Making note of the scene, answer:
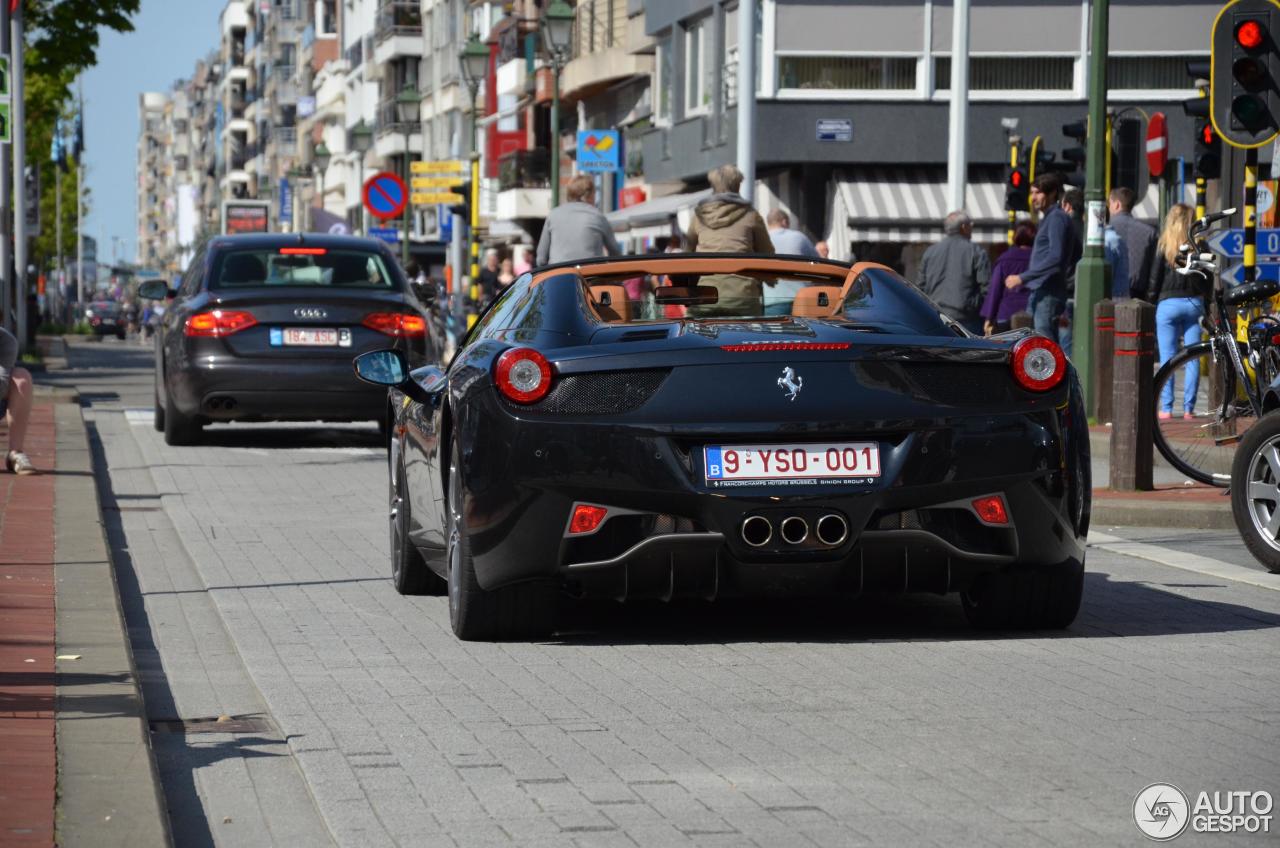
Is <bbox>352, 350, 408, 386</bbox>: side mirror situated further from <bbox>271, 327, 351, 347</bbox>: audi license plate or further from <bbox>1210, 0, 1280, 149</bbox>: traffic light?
<bbox>271, 327, 351, 347</bbox>: audi license plate

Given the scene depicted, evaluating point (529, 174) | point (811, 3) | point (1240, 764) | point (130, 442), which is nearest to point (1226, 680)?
point (1240, 764)

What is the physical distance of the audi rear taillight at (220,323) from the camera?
1838 cm

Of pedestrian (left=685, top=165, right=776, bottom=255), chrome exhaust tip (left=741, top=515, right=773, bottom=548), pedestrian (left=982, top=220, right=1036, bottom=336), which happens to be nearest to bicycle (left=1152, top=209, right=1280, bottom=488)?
pedestrian (left=685, top=165, right=776, bottom=255)

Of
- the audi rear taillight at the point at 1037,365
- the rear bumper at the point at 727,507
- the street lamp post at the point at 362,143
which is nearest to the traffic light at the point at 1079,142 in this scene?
the audi rear taillight at the point at 1037,365

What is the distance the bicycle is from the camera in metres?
13.3

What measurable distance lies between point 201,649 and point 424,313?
34.5 feet

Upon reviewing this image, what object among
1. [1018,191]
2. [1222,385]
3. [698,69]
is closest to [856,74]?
[698,69]

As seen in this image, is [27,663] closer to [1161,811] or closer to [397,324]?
[1161,811]

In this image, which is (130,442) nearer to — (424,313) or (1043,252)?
(424,313)

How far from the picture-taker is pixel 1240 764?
6.00 m

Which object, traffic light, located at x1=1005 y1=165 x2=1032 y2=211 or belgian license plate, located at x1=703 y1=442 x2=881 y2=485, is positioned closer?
belgian license plate, located at x1=703 y1=442 x2=881 y2=485

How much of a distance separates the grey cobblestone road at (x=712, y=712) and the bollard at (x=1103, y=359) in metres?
4.85

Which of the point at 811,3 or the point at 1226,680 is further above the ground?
the point at 811,3

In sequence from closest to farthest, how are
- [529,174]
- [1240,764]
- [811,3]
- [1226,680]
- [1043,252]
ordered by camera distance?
[1240,764], [1226,680], [1043,252], [811,3], [529,174]
